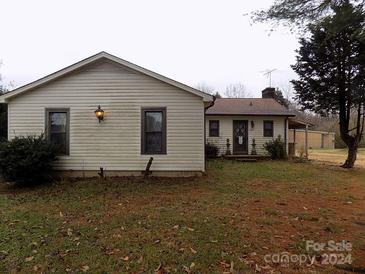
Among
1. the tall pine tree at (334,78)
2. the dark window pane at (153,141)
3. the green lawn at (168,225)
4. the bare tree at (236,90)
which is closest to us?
the green lawn at (168,225)

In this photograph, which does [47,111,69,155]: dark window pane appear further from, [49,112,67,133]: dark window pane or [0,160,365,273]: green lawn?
[0,160,365,273]: green lawn

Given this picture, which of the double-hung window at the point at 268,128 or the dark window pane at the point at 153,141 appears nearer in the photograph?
the dark window pane at the point at 153,141

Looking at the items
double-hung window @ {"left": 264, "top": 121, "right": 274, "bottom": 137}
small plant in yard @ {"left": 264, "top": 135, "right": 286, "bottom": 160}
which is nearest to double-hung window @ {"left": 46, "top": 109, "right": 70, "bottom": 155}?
small plant in yard @ {"left": 264, "top": 135, "right": 286, "bottom": 160}

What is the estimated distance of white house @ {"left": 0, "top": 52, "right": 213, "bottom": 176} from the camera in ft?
34.9

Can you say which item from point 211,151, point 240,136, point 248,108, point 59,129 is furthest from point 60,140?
point 248,108

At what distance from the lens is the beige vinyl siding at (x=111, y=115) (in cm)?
1065

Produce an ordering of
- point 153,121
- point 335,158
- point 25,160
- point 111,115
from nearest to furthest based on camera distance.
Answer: point 25,160 → point 111,115 → point 153,121 → point 335,158

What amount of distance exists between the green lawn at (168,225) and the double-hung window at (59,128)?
5.08 ft

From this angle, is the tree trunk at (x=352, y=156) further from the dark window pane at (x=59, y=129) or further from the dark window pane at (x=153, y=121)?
the dark window pane at (x=59, y=129)

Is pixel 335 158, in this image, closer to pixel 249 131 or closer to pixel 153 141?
pixel 249 131

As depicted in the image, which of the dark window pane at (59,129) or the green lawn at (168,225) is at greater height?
the dark window pane at (59,129)

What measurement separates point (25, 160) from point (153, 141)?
3.86 m

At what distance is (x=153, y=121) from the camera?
10781mm

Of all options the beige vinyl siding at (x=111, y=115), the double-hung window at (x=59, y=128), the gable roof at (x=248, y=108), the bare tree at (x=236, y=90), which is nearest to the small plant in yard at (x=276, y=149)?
the gable roof at (x=248, y=108)
